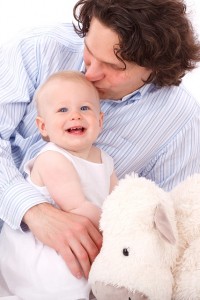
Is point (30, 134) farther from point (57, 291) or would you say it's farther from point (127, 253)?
point (127, 253)

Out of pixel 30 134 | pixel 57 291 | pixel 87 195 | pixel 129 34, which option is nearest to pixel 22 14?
pixel 30 134

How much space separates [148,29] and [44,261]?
0.75m

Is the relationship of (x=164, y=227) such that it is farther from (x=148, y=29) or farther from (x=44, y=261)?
(x=148, y=29)

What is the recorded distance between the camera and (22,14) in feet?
9.94

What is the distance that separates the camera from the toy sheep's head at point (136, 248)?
1337 millimetres

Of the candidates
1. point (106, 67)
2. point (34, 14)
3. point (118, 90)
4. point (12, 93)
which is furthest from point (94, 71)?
point (34, 14)

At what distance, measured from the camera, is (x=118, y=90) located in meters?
1.98

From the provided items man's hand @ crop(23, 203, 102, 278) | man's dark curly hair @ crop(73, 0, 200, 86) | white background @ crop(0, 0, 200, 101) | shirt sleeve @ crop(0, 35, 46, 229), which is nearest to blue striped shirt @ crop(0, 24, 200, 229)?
shirt sleeve @ crop(0, 35, 46, 229)

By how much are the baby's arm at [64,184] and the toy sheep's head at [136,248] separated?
18 cm

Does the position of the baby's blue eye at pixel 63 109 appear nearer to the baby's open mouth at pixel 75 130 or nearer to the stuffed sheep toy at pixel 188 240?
the baby's open mouth at pixel 75 130

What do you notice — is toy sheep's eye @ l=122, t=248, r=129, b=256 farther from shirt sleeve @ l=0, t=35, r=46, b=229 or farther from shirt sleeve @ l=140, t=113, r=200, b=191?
shirt sleeve @ l=140, t=113, r=200, b=191

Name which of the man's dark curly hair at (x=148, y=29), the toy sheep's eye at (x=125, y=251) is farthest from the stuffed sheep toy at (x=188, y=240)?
the man's dark curly hair at (x=148, y=29)

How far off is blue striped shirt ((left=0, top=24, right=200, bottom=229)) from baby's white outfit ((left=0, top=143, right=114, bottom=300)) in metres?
0.25

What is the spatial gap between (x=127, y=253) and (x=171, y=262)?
0.36 feet
